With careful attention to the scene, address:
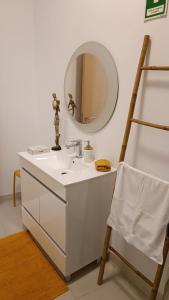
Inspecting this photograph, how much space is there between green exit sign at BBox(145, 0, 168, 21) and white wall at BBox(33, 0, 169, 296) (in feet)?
0.11

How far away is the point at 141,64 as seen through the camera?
52.0 inches

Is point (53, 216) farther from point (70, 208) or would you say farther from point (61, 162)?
point (61, 162)

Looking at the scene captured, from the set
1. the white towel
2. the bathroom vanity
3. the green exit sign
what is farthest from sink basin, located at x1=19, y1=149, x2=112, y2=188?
the green exit sign

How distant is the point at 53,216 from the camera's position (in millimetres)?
1654

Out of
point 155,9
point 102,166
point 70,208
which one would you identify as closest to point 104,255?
point 70,208

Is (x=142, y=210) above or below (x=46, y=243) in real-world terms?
above

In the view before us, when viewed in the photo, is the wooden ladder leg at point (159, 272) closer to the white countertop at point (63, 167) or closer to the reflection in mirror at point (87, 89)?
the white countertop at point (63, 167)

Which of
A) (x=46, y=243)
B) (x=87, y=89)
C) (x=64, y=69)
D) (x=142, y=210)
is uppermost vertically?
(x=64, y=69)

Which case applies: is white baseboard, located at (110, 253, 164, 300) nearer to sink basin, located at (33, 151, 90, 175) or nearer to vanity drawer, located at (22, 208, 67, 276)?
vanity drawer, located at (22, 208, 67, 276)

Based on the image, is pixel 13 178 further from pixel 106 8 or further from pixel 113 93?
pixel 106 8

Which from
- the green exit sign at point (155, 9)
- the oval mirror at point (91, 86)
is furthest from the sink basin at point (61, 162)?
the green exit sign at point (155, 9)

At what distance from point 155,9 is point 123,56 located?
0.33 metres

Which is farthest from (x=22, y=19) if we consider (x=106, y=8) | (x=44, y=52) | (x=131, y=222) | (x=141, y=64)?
(x=131, y=222)

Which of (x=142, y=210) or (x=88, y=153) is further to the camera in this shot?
(x=88, y=153)
